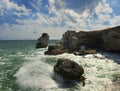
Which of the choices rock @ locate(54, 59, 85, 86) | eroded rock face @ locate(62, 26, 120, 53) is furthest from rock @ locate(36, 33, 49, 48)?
rock @ locate(54, 59, 85, 86)

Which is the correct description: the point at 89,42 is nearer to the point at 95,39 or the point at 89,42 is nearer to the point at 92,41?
the point at 92,41

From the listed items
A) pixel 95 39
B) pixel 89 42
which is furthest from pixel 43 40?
pixel 95 39

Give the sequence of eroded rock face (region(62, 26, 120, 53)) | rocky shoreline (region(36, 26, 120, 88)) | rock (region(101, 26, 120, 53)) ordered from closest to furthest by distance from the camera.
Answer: rock (region(101, 26, 120, 53)), eroded rock face (region(62, 26, 120, 53)), rocky shoreline (region(36, 26, 120, 88))

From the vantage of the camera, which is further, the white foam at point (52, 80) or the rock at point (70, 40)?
the rock at point (70, 40)

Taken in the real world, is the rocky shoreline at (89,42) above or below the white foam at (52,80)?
above

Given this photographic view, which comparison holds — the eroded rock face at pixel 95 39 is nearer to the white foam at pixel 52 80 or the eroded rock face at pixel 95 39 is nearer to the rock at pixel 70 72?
the white foam at pixel 52 80

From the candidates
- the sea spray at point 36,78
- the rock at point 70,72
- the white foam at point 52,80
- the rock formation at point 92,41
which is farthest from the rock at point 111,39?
the rock at point 70,72

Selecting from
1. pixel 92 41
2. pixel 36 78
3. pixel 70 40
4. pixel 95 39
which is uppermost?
pixel 95 39

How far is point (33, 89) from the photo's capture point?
80.6 feet

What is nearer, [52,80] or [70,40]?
[52,80]

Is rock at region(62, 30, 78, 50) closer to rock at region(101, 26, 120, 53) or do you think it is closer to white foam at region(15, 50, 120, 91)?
rock at region(101, 26, 120, 53)

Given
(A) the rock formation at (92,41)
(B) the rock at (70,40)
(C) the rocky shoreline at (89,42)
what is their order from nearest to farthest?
(A) the rock formation at (92,41) → (C) the rocky shoreline at (89,42) → (B) the rock at (70,40)

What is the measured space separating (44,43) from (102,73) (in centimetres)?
5515

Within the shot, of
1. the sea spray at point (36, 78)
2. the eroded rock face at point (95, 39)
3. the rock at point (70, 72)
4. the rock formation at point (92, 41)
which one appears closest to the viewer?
the sea spray at point (36, 78)
